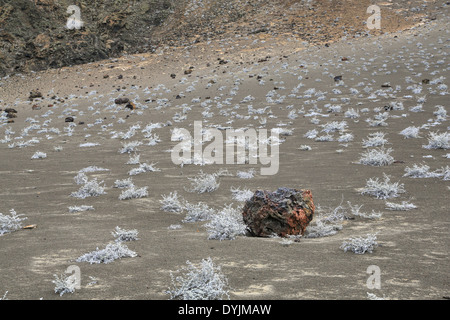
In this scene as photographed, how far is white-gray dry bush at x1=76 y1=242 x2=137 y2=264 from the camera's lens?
Answer: 3859 millimetres

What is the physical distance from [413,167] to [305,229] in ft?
10.1

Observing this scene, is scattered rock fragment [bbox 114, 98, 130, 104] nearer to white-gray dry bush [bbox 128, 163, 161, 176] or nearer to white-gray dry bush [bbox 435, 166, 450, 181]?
white-gray dry bush [bbox 128, 163, 161, 176]

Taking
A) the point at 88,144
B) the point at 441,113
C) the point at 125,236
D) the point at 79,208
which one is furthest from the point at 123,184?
the point at 441,113

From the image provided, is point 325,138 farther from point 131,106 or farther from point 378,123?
point 131,106

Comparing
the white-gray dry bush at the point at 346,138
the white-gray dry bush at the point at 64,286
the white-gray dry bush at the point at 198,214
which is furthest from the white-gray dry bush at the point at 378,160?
the white-gray dry bush at the point at 64,286

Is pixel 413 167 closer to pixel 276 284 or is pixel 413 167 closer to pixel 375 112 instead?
pixel 276 284

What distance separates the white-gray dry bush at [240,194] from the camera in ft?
20.0

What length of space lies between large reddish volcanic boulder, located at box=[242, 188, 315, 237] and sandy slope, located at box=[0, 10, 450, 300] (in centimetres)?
24

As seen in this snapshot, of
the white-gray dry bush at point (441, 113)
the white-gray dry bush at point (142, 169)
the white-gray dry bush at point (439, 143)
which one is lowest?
the white-gray dry bush at point (142, 169)

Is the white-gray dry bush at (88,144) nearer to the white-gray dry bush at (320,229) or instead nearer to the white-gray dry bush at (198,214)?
the white-gray dry bush at (198,214)

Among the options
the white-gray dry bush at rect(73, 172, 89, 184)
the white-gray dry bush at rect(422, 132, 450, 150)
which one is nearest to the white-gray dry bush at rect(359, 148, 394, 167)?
the white-gray dry bush at rect(422, 132, 450, 150)

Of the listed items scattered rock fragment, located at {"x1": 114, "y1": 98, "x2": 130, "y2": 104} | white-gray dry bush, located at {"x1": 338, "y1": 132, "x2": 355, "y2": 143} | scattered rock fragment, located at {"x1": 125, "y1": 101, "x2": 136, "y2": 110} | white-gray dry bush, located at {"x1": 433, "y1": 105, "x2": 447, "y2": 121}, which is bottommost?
white-gray dry bush, located at {"x1": 338, "y1": 132, "x2": 355, "y2": 143}

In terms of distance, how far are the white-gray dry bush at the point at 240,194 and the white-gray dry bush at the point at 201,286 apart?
279 cm

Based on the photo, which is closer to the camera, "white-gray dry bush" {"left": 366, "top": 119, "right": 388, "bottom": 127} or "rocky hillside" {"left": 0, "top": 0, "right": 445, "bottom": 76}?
"white-gray dry bush" {"left": 366, "top": 119, "right": 388, "bottom": 127}
